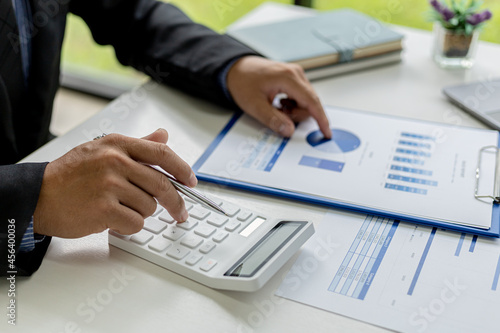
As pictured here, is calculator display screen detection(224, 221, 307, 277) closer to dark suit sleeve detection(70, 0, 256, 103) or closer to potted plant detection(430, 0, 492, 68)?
dark suit sleeve detection(70, 0, 256, 103)

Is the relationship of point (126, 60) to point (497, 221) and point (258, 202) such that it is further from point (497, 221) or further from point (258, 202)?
point (497, 221)

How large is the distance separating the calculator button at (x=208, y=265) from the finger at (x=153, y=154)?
12cm

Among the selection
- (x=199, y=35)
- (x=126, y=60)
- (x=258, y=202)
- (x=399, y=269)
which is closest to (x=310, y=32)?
(x=199, y=35)

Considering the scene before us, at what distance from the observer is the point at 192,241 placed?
69 centimetres

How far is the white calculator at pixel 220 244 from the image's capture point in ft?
2.09

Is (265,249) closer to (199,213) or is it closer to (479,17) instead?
(199,213)

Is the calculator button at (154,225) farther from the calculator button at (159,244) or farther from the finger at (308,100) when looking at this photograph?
the finger at (308,100)

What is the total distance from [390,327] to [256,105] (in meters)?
0.49

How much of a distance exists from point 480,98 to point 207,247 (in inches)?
24.9

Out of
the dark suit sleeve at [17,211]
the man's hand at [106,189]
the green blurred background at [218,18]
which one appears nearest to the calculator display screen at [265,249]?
the man's hand at [106,189]

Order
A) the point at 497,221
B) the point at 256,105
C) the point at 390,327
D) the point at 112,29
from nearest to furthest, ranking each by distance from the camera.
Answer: the point at 390,327 → the point at 497,221 → the point at 256,105 → the point at 112,29

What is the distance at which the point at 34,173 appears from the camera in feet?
2.24

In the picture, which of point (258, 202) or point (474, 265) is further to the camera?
point (258, 202)

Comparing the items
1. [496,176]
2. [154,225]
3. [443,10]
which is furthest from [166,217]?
[443,10]
